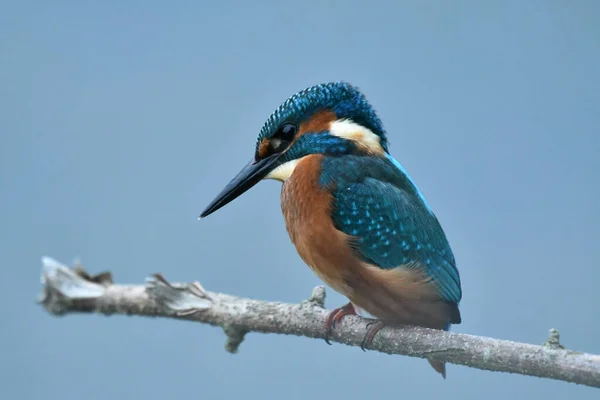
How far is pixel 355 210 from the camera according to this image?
5.08ft

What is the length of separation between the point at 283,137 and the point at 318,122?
0.25 ft

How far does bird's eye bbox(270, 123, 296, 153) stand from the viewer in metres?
1.56

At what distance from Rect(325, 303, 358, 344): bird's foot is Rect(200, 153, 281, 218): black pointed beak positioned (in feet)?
1.07

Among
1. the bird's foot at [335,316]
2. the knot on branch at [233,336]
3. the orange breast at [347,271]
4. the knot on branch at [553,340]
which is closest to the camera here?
the knot on branch at [553,340]

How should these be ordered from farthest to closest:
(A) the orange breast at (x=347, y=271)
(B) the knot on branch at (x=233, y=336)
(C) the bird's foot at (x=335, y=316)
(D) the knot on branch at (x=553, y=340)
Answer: (B) the knot on branch at (x=233, y=336)
(C) the bird's foot at (x=335, y=316)
(A) the orange breast at (x=347, y=271)
(D) the knot on branch at (x=553, y=340)

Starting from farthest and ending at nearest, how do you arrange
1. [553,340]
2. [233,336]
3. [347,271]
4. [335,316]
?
[233,336]
[335,316]
[347,271]
[553,340]

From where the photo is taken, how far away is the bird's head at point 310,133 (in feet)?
5.11

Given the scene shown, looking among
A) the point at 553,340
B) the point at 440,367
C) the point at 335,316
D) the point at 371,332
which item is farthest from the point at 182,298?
the point at 553,340

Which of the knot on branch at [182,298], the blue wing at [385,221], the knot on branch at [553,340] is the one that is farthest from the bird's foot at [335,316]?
the knot on branch at [553,340]

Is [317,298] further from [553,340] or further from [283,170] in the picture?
[553,340]

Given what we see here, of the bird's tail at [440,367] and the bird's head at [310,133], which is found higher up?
the bird's head at [310,133]

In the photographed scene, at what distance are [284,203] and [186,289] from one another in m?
0.34

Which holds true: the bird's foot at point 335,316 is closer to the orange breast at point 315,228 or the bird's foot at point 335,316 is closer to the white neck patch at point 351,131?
the orange breast at point 315,228

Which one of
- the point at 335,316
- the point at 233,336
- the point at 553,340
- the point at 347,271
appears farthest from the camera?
the point at 233,336
